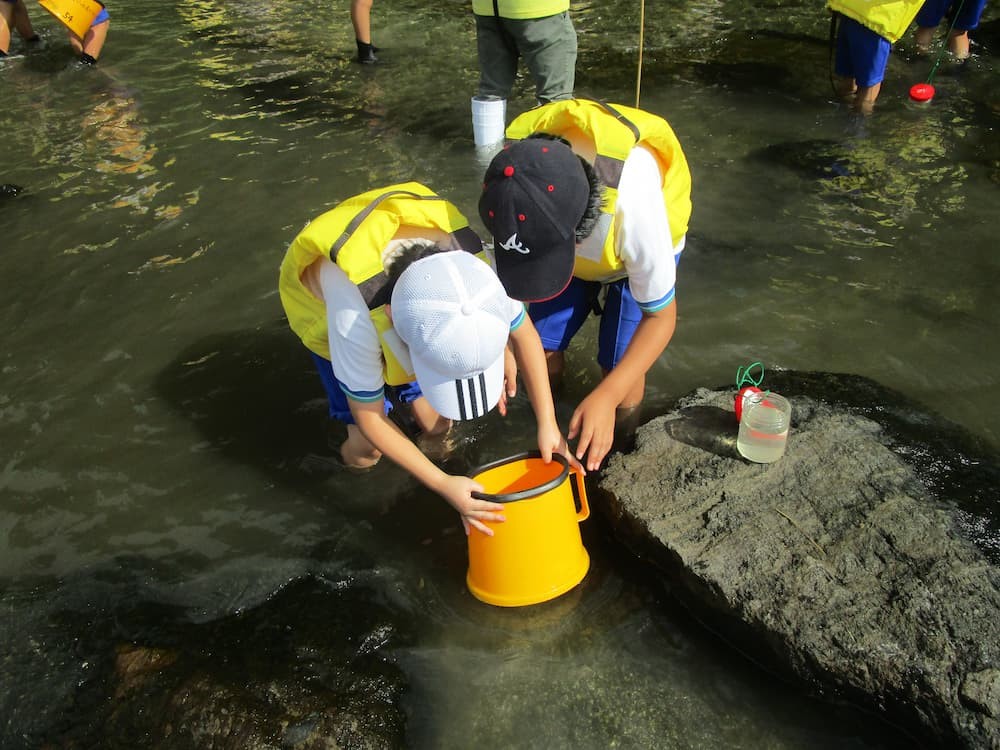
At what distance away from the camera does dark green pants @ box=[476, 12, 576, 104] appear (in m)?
4.52

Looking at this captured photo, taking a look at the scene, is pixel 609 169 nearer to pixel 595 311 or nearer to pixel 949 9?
pixel 595 311

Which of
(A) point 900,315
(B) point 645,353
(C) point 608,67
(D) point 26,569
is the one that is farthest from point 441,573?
(C) point 608,67

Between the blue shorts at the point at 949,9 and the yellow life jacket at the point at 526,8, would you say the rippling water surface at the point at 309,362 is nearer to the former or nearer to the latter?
the blue shorts at the point at 949,9

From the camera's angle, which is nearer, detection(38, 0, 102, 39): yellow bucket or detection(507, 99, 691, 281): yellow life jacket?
detection(507, 99, 691, 281): yellow life jacket

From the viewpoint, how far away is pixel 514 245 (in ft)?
6.86

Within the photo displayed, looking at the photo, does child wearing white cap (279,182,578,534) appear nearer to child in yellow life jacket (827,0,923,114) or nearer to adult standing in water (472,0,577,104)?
adult standing in water (472,0,577,104)

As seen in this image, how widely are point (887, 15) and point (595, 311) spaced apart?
3.88 m

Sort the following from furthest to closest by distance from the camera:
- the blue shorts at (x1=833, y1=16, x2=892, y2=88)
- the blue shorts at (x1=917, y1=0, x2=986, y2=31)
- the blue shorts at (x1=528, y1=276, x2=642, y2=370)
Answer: the blue shorts at (x1=917, y1=0, x2=986, y2=31)
the blue shorts at (x1=833, y1=16, x2=892, y2=88)
the blue shorts at (x1=528, y1=276, x2=642, y2=370)

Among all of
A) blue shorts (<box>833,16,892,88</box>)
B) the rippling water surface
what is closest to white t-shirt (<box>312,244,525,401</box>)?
the rippling water surface

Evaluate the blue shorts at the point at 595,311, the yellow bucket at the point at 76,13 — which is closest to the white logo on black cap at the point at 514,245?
the blue shorts at the point at 595,311

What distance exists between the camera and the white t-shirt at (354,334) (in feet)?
7.31

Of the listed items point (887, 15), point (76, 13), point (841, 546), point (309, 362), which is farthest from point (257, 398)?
point (76, 13)

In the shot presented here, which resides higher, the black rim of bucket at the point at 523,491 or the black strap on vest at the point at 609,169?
the black strap on vest at the point at 609,169

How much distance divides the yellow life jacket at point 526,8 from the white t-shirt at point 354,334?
2700 mm
